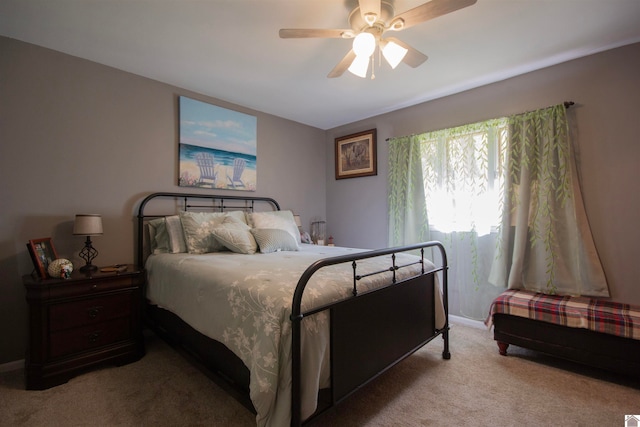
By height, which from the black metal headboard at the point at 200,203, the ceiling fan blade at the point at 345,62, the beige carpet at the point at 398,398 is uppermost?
the ceiling fan blade at the point at 345,62

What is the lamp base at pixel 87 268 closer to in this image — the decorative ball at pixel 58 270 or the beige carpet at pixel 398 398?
the decorative ball at pixel 58 270

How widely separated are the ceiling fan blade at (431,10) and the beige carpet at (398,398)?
2161 millimetres

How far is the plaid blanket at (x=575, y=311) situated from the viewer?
6.29 feet

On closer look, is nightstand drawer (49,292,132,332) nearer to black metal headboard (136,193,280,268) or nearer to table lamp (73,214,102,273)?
table lamp (73,214,102,273)

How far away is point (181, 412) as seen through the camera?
1.67 m

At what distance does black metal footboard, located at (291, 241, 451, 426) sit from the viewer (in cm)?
126

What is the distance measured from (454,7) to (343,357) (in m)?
1.84

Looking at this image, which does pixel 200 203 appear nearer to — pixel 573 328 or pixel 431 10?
pixel 431 10

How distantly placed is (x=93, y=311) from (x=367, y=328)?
196cm

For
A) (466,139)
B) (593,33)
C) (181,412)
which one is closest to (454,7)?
(593,33)

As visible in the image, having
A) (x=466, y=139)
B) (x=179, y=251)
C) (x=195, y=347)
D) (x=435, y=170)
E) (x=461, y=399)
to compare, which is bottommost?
(x=461, y=399)

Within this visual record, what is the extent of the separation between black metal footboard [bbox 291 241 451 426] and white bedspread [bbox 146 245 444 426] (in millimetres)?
50

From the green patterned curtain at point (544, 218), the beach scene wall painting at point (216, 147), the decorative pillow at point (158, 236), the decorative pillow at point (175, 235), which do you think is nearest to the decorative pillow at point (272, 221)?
the beach scene wall painting at point (216, 147)

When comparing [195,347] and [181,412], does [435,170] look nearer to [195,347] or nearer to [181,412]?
[195,347]
